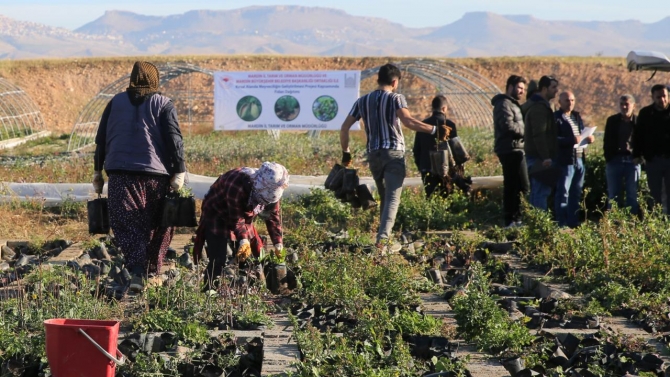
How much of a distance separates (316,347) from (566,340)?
1.68 m

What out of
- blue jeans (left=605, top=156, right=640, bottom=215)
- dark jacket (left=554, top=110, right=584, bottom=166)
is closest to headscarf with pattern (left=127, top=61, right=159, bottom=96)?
dark jacket (left=554, top=110, right=584, bottom=166)

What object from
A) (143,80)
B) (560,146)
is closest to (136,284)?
(143,80)

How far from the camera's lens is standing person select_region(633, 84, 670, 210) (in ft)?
34.5

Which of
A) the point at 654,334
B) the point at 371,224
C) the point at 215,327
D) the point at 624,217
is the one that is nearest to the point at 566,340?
the point at 654,334

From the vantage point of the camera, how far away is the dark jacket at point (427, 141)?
1109 cm

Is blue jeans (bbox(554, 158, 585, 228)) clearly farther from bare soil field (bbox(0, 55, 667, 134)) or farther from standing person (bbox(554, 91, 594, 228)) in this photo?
bare soil field (bbox(0, 55, 667, 134))

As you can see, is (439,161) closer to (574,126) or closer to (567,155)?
(567,155)

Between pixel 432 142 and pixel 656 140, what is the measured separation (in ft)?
8.31

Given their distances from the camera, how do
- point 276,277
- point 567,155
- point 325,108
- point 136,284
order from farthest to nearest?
point 325,108, point 567,155, point 276,277, point 136,284

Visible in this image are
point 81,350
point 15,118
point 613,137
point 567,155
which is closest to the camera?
point 81,350

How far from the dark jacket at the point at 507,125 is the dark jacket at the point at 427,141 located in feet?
2.15

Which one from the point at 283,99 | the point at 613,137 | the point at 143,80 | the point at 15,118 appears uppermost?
the point at 143,80

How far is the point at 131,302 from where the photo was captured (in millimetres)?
6965

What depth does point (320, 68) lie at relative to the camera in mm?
57219
